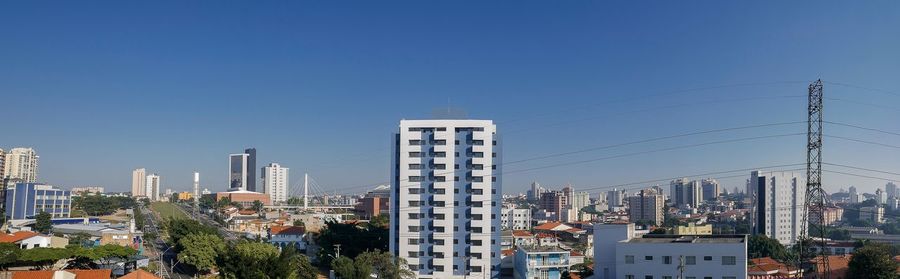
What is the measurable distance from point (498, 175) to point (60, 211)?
39.3m

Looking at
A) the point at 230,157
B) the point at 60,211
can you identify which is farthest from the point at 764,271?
the point at 230,157

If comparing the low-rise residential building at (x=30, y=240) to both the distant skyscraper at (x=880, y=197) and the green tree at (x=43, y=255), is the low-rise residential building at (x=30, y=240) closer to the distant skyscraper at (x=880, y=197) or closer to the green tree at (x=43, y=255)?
the green tree at (x=43, y=255)

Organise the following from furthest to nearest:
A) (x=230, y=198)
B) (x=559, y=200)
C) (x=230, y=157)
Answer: (x=230, y=157) < (x=230, y=198) < (x=559, y=200)

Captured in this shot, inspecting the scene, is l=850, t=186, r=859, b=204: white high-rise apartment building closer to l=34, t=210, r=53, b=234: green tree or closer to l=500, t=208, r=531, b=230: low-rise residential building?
l=500, t=208, r=531, b=230: low-rise residential building

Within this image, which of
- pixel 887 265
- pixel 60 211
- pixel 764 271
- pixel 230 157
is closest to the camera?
pixel 887 265

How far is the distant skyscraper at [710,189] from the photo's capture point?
107688 millimetres

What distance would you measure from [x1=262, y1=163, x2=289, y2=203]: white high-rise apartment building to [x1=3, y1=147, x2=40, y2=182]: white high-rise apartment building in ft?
152

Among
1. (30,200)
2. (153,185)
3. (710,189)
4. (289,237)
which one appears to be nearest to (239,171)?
(153,185)

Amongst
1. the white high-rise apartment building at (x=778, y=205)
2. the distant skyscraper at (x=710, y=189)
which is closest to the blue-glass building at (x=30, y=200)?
the white high-rise apartment building at (x=778, y=205)

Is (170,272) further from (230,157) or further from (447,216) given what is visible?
(230,157)

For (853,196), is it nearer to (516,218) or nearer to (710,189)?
(710,189)

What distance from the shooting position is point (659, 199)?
7462 cm

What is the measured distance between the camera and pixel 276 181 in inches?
4424

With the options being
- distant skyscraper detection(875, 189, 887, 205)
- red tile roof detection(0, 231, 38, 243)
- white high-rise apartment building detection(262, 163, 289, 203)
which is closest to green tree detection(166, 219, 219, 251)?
red tile roof detection(0, 231, 38, 243)
